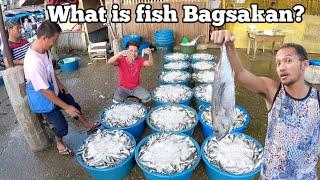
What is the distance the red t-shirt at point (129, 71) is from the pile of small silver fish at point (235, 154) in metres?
2.42

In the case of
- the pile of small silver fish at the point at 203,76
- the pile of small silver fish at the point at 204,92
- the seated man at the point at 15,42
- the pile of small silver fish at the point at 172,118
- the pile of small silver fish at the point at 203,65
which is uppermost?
the seated man at the point at 15,42

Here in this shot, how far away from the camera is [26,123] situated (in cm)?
443

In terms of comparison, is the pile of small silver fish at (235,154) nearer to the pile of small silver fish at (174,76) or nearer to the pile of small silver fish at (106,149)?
the pile of small silver fish at (106,149)

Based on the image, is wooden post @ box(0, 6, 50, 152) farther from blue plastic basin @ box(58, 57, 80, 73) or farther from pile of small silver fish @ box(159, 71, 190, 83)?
blue plastic basin @ box(58, 57, 80, 73)

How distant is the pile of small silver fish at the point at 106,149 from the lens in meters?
3.71

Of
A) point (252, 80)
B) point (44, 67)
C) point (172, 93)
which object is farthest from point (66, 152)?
point (252, 80)

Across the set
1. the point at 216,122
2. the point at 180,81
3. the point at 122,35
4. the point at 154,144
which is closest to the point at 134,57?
the point at 180,81

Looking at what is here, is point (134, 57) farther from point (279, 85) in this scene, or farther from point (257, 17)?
point (257, 17)

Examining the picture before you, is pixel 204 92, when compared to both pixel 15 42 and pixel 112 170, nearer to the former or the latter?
pixel 112 170

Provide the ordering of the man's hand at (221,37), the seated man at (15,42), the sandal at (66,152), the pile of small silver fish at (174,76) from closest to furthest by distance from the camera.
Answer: the man's hand at (221,37), the sandal at (66,152), the seated man at (15,42), the pile of small silver fish at (174,76)

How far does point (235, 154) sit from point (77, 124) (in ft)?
11.2

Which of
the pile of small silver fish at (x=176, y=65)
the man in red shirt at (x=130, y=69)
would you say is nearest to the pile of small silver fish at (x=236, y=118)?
the man in red shirt at (x=130, y=69)

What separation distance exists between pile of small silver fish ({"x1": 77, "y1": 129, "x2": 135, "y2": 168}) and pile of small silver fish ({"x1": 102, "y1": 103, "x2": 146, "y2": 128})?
335 millimetres

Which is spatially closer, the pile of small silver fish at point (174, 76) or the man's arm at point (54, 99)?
the man's arm at point (54, 99)
